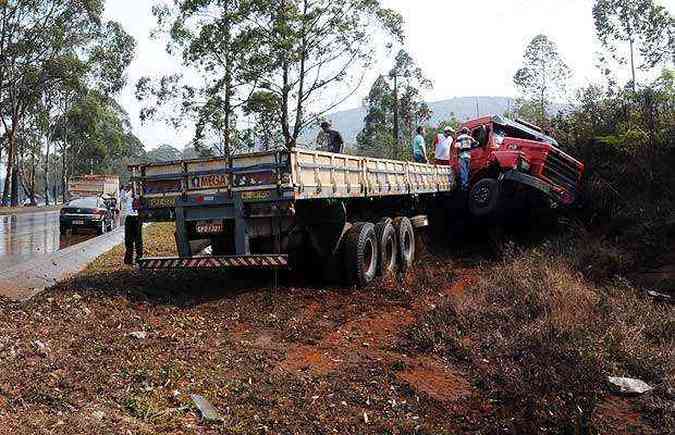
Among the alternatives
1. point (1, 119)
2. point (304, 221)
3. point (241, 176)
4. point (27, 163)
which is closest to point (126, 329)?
point (241, 176)

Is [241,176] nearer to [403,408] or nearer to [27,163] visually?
[403,408]

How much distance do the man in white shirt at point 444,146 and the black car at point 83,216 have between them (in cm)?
1240

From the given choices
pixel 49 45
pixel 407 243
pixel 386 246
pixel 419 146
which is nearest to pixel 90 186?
pixel 49 45

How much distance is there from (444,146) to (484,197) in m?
1.83

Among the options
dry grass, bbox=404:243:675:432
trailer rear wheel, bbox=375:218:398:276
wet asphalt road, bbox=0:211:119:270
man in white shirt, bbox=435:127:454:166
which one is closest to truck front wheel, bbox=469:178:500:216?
man in white shirt, bbox=435:127:454:166

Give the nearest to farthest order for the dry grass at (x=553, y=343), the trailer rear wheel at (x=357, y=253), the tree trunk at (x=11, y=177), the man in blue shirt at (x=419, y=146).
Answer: the dry grass at (x=553, y=343), the trailer rear wheel at (x=357, y=253), the man in blue shirt at (x=419, y=146), the tree trunk at (x=11, y=177)

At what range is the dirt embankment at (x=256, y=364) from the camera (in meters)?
3.90

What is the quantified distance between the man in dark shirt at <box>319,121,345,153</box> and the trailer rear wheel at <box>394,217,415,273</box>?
1750mm

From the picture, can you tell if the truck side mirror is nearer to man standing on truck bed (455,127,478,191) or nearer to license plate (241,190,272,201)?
man standing on truck bed (455,127,478,191)

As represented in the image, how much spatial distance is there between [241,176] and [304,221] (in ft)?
4.70

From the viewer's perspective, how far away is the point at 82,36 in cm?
3192

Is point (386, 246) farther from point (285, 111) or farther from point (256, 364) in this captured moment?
point (285, 111)

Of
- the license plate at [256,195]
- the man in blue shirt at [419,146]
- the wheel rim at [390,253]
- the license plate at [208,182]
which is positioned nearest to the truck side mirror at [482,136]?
the man in blue shirt at [419,146]

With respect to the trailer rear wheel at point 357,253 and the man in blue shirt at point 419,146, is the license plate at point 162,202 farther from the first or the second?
the man in blue shirt at point 419,146
